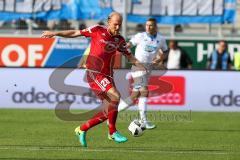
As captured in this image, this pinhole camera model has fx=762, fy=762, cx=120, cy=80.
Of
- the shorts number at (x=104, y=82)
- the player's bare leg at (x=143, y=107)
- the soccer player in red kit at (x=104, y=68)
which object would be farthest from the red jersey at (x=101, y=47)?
the player's bare leg at (x=143, y=107)

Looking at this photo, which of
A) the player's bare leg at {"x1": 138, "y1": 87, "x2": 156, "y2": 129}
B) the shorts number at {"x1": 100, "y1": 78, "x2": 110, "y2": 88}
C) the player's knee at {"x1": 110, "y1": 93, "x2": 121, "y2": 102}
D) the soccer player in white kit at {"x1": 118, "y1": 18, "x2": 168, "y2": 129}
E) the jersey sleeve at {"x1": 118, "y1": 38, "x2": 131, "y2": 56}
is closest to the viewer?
the player's knee at {"x1": 110, "y1": 93, "x2": 121, "y2": 102}

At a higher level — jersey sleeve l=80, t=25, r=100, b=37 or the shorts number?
jersey sleeve l=80, t=25, r=100, b=37

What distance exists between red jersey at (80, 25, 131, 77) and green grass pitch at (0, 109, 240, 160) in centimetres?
140

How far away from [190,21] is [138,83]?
30.9 ft

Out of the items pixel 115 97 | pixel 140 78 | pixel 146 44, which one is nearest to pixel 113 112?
pixel 115 97

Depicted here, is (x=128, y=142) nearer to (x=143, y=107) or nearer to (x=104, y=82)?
(x=104, y=82)

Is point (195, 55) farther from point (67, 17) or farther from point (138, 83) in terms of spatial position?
point (138, 83)

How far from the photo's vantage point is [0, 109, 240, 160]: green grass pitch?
480 inches

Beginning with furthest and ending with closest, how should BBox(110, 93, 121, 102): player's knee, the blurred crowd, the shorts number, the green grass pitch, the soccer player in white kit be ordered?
the blurred crowd, the soccer player in white kit, the shorts number, BBox(110, 93, 121, 102): player's knee, the green grass pitch

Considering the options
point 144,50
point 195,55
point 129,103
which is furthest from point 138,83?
point 195,55

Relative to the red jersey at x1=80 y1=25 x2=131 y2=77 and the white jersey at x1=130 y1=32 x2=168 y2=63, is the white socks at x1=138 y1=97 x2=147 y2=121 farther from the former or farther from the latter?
the red jersey at x1=80 y1=25 x2=131 y2=77

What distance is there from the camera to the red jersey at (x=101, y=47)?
13.1 m

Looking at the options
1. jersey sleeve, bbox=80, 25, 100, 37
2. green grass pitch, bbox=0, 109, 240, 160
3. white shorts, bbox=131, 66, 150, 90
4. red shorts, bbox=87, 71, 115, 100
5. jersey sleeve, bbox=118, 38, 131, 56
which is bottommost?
green grass pitch, bbox=0, 109, 240, 160

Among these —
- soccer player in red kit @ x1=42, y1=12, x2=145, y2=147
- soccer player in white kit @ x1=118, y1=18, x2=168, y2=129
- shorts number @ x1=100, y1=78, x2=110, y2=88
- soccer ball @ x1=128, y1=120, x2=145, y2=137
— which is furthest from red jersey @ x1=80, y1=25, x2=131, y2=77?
soccer player in white kit @ x1=118, y1=18, x2=168, y2=129
